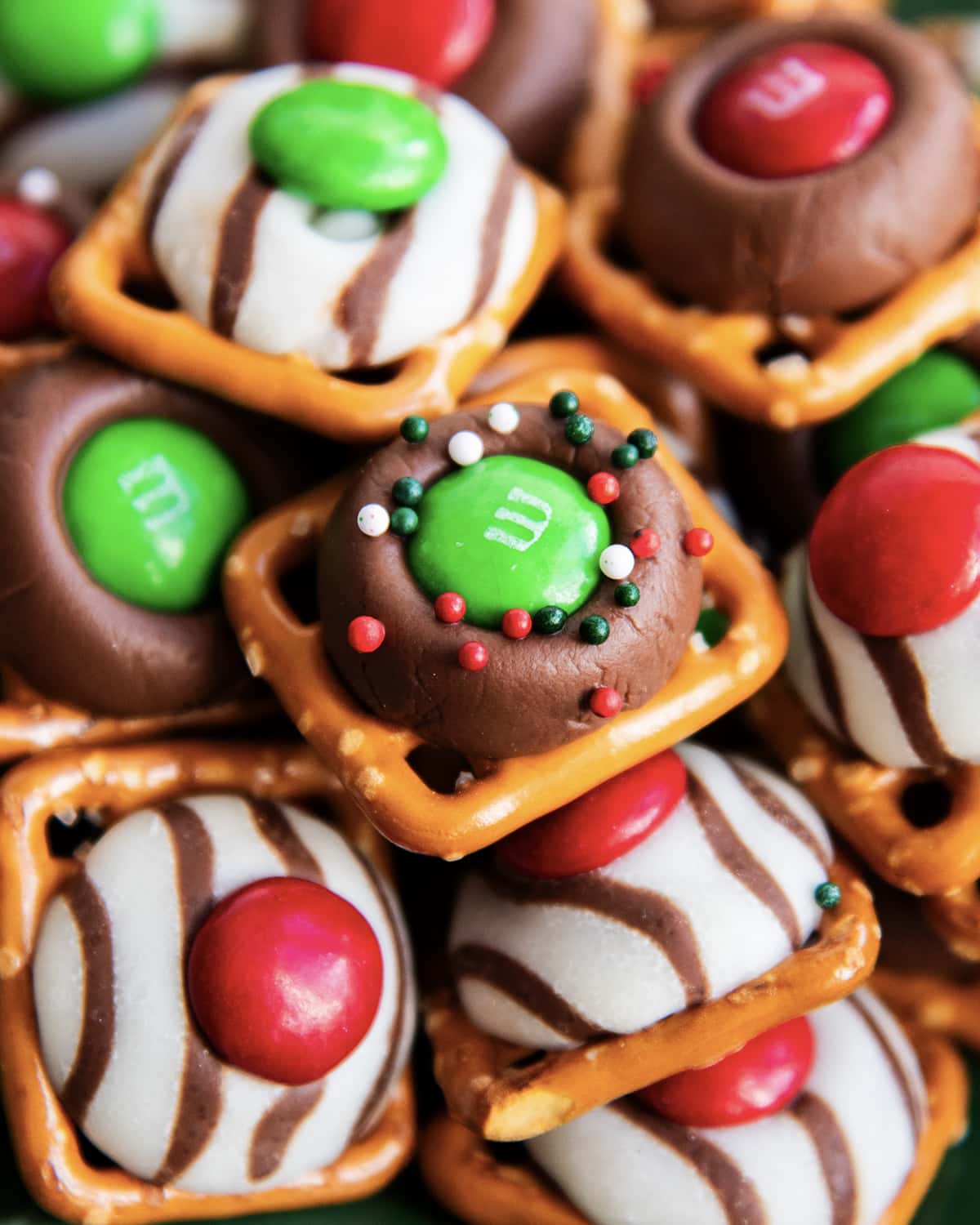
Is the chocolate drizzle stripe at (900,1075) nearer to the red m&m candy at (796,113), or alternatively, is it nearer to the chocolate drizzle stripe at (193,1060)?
the chocolate drizzle stripe at (193,1060)

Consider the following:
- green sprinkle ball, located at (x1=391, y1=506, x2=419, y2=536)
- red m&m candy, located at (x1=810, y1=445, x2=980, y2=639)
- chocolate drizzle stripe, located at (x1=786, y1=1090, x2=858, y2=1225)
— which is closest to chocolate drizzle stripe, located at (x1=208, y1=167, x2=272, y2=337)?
green sprinkle ball, located at (x1=391, y1=506, x2=419, y2=536)

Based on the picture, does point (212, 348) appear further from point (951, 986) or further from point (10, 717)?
point (951, 986)

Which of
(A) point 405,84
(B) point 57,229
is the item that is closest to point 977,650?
(A) point 405,84

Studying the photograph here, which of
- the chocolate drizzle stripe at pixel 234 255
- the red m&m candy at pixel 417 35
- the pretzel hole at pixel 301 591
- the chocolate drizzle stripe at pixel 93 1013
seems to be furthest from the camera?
the red m&m candy at pixel 417 35

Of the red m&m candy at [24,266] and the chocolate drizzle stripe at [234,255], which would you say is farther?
the red m&m candy at [24,266]

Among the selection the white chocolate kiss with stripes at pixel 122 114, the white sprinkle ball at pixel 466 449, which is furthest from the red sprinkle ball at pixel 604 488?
the white chocolate kiss with stripes at pixel 122 114

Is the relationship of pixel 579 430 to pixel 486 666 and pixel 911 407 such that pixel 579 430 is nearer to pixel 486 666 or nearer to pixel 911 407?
pixel 486 666
